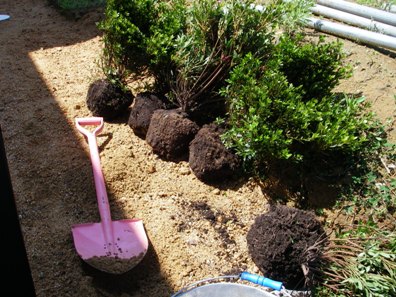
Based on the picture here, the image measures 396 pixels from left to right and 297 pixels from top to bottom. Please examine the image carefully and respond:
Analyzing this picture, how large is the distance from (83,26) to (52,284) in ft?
11.8

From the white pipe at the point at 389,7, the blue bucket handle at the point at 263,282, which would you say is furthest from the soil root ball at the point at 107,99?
the white pipe at the point at 389,7

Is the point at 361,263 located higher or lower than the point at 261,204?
higher

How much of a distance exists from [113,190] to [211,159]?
Result: 789mm

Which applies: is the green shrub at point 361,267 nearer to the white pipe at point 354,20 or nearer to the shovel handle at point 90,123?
the shovel handle at point 90,123

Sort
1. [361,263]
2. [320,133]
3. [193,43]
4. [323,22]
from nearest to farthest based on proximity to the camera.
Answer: [361,263]
[320,133]
[193,43]
[323,22]

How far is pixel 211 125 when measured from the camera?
157 inches

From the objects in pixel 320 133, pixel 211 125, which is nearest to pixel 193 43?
pixel 211 125

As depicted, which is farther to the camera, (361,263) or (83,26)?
(83,26)

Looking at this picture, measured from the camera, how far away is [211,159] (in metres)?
3.82

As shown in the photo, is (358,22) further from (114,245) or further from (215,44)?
(114,245)

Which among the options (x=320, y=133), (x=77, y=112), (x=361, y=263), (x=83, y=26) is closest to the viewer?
(x=361, y=263)

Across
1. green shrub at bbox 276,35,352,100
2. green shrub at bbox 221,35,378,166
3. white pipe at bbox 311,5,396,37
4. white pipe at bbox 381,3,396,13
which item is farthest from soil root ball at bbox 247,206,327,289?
white pipe at bbox 381,3,396,13

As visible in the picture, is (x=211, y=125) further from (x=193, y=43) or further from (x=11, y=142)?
(x=11, y=142)

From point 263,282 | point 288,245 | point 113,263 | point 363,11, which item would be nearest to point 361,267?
point 288,245
